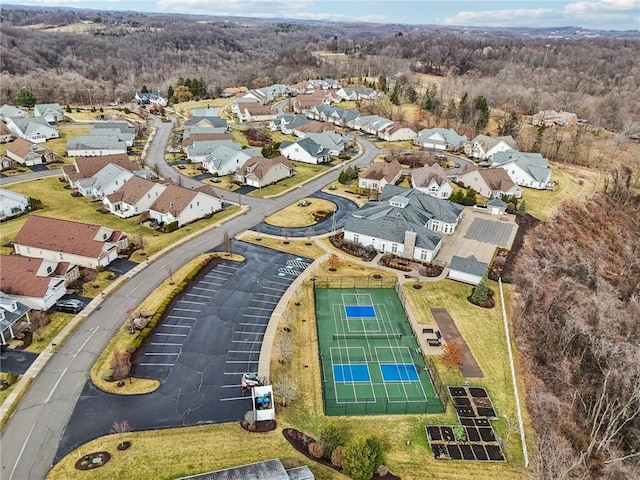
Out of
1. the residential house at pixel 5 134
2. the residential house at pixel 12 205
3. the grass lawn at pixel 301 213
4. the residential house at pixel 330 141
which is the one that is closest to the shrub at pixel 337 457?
the grass lawn at pixel 301 213

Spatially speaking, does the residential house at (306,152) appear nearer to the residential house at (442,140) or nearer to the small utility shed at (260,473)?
the residential house at (442,140)

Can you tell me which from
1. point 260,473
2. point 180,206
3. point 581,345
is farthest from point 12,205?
point 581,345

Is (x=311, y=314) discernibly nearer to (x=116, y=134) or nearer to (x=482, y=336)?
(x=482, y=336)

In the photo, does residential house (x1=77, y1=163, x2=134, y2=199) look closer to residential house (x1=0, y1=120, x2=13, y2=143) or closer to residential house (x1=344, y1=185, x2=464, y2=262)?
residential house (x1=344, y1=185, x2=464, y2=262)

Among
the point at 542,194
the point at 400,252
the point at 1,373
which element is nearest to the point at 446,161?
the point at 542,194

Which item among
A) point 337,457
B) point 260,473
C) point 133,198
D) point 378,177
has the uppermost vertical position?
point 260,473
